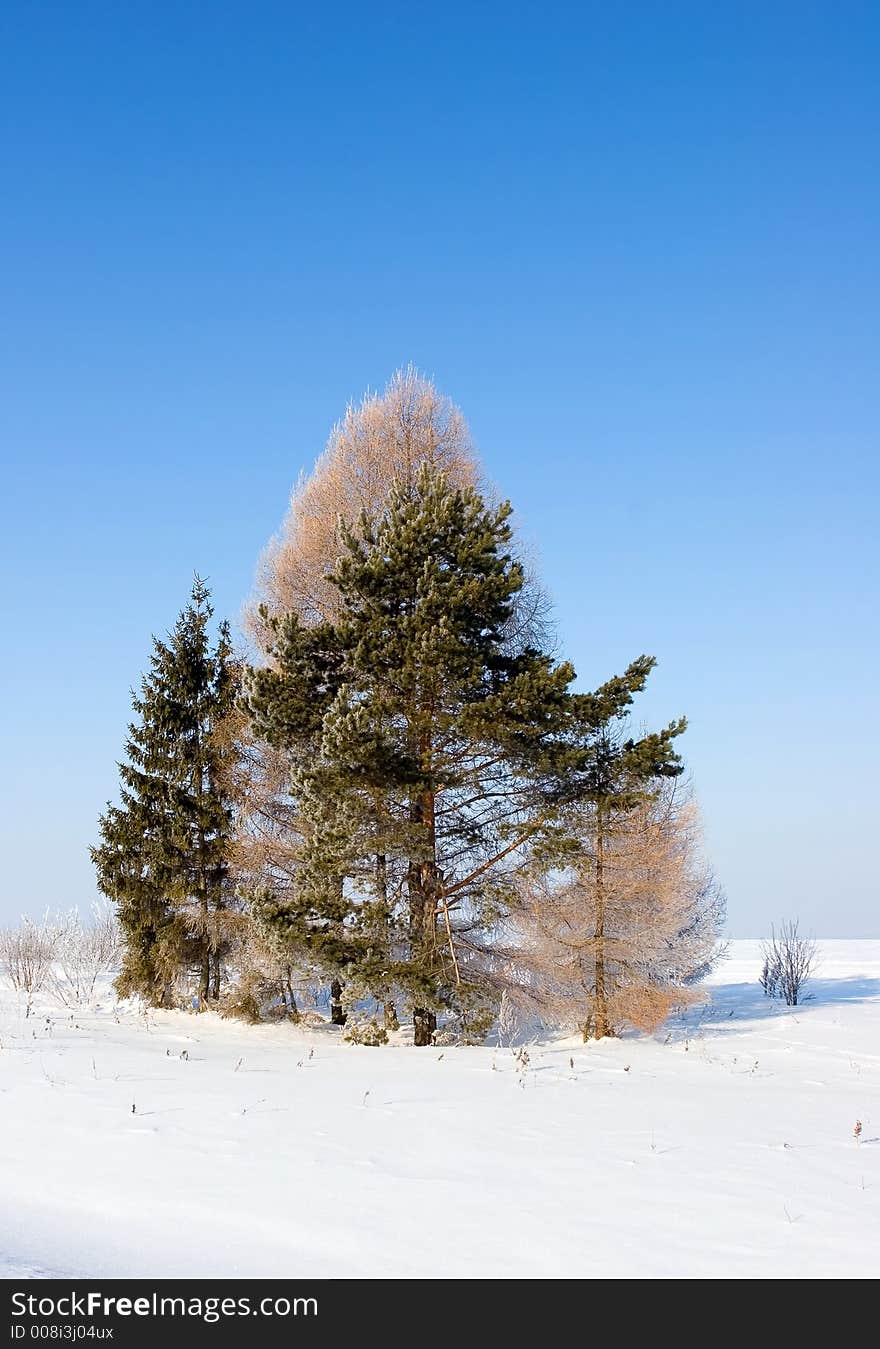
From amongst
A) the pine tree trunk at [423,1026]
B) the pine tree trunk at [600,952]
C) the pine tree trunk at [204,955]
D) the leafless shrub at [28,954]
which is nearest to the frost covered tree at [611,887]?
the pine tree trunk at [600,952]

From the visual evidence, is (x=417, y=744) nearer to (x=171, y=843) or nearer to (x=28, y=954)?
(x=171, y=843)

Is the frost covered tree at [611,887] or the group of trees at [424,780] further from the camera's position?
the frost covered tree at [611,887]

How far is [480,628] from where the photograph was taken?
49.8ft

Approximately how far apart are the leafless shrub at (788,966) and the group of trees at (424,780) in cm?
1444

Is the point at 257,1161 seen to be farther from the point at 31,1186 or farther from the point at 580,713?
the point at 580,713

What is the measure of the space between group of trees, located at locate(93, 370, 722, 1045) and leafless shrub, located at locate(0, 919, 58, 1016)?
7.00 metres

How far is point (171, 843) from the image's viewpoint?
20.2m

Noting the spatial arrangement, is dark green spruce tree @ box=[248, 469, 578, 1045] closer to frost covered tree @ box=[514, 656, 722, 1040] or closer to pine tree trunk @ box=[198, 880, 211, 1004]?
frost covered tree @ box=[514, 656, 722, 1040]

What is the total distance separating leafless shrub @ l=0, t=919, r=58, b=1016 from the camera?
2486cm

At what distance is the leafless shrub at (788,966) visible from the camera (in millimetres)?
32219

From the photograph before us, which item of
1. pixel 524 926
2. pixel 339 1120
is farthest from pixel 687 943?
pixel 339 1120

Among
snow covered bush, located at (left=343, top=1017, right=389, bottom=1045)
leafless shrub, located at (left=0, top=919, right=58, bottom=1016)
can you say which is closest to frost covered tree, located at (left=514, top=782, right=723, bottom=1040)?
snow covered bush, located at (left=343, top=1017, right=389, bottom=1045)

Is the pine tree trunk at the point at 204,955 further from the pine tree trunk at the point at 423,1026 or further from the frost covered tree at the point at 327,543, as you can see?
the pine tree trunk at the point at 423,1026

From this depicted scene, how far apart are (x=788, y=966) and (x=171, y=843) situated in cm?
2194
